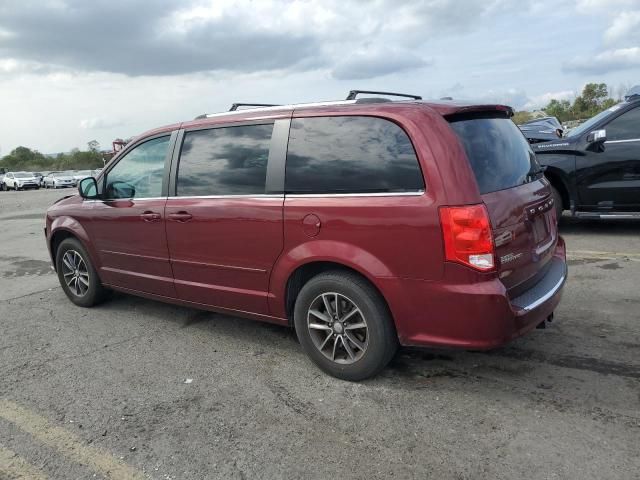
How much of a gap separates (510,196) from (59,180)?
133 feet

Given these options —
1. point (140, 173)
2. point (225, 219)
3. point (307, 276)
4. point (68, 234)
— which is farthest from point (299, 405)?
point (68, 234)

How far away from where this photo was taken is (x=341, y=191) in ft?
11.4

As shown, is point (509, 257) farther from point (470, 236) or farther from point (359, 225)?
point (359, 225)

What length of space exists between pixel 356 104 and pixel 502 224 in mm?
1217

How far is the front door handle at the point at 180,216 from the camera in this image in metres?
4.24

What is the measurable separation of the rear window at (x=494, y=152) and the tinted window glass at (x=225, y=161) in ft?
4.48

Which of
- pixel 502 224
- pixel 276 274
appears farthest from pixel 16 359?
pixel 502 224

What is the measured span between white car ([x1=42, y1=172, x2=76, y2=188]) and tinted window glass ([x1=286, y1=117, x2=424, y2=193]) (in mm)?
38587

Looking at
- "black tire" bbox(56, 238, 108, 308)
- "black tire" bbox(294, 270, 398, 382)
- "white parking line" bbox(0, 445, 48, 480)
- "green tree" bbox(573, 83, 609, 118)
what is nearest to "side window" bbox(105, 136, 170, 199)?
Result: "black tire" bbox(56, 238, 108, 308)

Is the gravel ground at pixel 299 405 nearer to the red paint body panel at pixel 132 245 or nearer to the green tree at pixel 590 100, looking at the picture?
the red paint body panel at pixel 132 245

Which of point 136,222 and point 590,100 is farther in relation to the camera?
point 590,100

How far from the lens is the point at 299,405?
3.38 metres

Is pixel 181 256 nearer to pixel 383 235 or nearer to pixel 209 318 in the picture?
pixel 209 318

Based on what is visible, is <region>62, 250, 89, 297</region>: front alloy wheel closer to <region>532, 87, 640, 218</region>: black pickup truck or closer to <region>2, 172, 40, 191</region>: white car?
<region>532, 87, 640, 218</region>: black pickup truck
